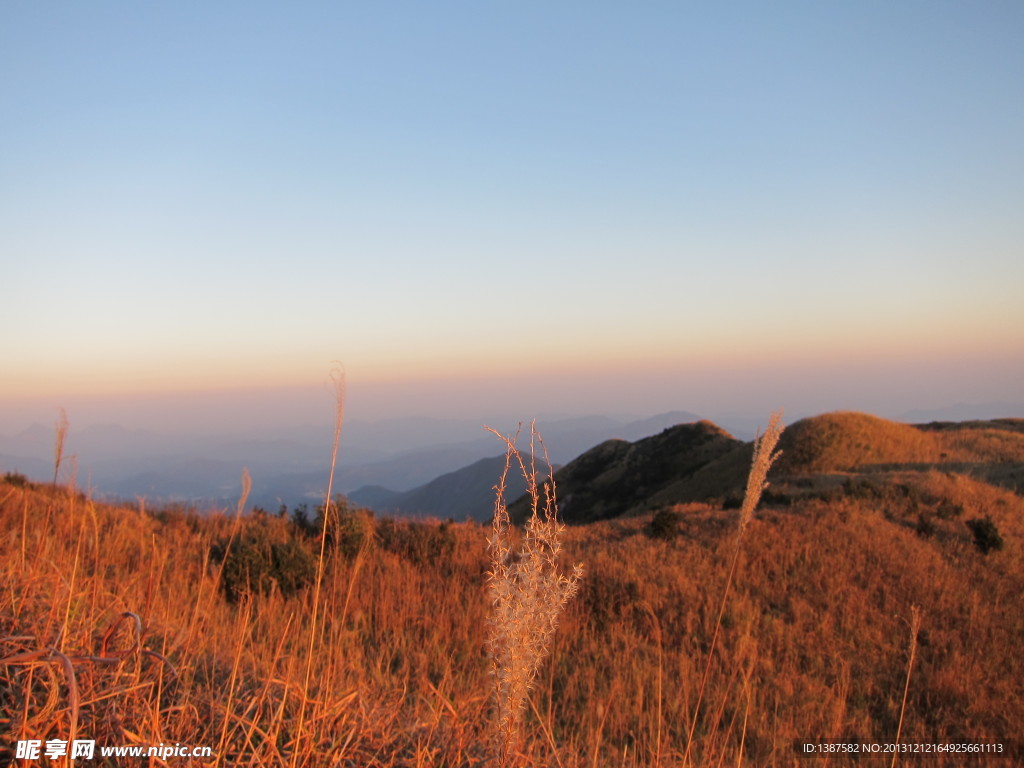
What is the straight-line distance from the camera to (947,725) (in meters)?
5.66

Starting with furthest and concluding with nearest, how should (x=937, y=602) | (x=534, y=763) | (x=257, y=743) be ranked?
(x=937, y=602) → (x=534, y=763) → (x=257, y=743)

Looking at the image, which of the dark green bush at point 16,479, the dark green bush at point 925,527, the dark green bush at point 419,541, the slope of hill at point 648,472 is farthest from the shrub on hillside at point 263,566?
the slope of hill at point 648,472

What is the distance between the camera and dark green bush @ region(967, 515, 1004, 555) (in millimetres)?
10234

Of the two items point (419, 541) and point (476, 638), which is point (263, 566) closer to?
point (476, 638)

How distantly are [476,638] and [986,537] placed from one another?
9700 millimetres

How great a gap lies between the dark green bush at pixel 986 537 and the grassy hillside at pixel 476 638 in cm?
17

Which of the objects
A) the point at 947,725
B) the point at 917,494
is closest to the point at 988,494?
the point at 917,494

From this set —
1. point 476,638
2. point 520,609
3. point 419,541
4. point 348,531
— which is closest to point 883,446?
point 419,541

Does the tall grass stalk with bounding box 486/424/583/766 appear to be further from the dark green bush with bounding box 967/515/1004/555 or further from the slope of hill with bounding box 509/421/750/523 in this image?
the slope of hill with bounding box 509/421/750/523

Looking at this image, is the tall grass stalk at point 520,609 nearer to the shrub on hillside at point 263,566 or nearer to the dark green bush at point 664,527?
the shrub on hillside at point 263,566

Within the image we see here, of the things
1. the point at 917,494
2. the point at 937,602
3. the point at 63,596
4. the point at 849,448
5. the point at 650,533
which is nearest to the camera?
the point at 63,596

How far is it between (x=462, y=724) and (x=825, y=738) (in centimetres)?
422

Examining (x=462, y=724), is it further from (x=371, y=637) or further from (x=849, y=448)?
(x=849, y=448)

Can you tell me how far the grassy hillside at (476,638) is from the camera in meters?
2.26
